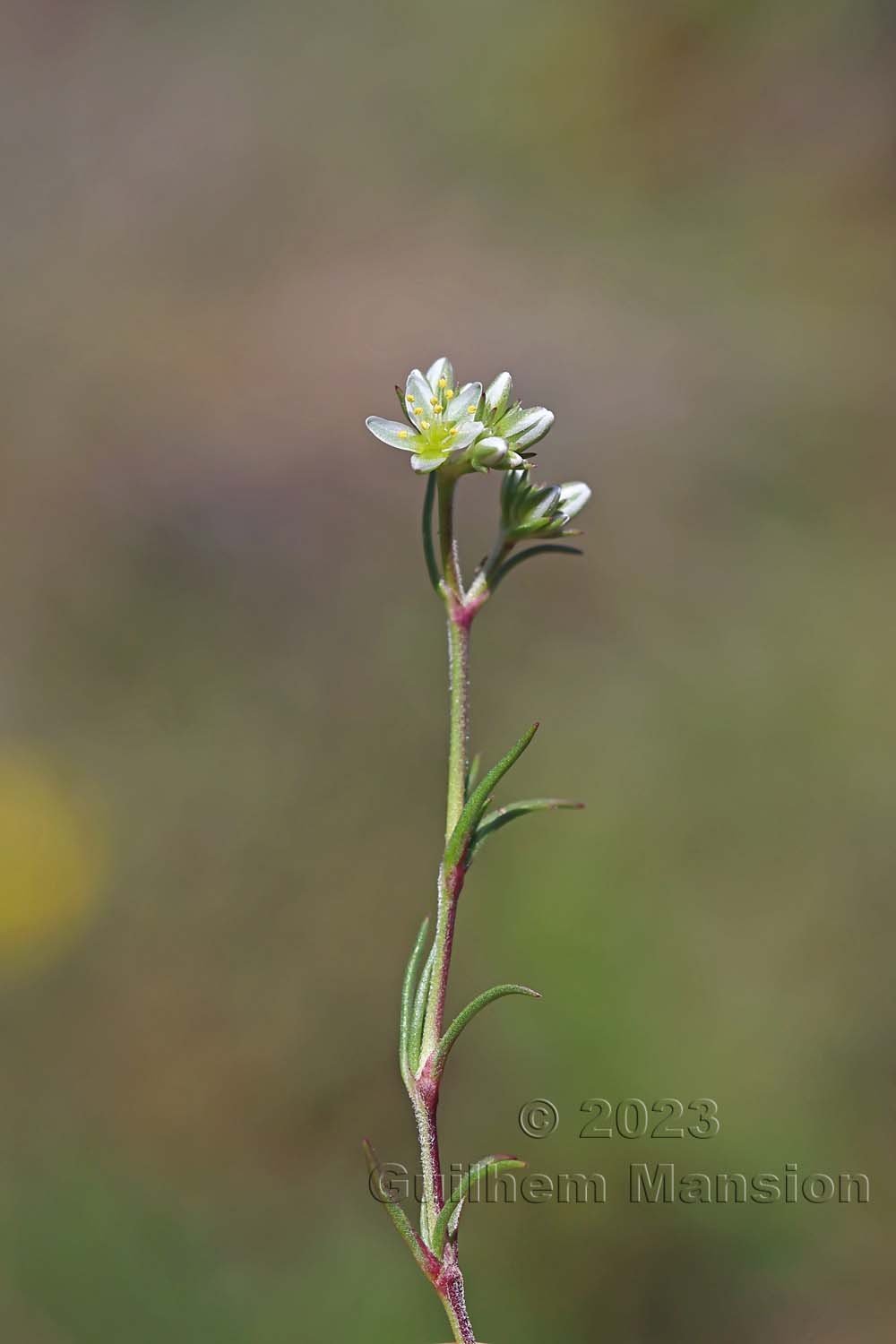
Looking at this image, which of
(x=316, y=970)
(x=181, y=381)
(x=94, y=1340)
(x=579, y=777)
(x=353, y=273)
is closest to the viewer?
(x=94, y=1340)

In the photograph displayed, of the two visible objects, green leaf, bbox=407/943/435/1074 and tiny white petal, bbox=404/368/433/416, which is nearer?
green leaf, bbox=407/943/435/1074

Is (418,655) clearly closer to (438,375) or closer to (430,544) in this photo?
(438,375)

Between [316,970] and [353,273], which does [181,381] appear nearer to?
[353,273]

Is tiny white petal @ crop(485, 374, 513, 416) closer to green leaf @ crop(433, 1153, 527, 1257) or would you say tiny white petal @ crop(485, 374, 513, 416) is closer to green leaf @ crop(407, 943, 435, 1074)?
green leaf @ crop(407, 943, 435, 1074)

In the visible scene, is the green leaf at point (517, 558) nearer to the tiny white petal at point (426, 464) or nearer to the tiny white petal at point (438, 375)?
→ the tiny white petal at point (426, 464)

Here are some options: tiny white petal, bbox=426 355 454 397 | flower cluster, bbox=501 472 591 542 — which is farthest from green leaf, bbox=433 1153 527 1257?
tiny white petal, bbox=426 355 454 397

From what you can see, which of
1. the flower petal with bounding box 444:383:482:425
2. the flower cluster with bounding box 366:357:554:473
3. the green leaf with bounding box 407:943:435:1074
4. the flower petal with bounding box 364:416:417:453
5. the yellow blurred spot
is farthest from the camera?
the yellow blurred spot

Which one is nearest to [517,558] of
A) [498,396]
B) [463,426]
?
[463,426]

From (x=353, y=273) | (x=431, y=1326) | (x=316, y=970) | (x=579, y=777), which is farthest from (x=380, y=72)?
(x=431, y=1326)

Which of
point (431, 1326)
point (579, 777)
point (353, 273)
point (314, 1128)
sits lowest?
point (431, 1326)
